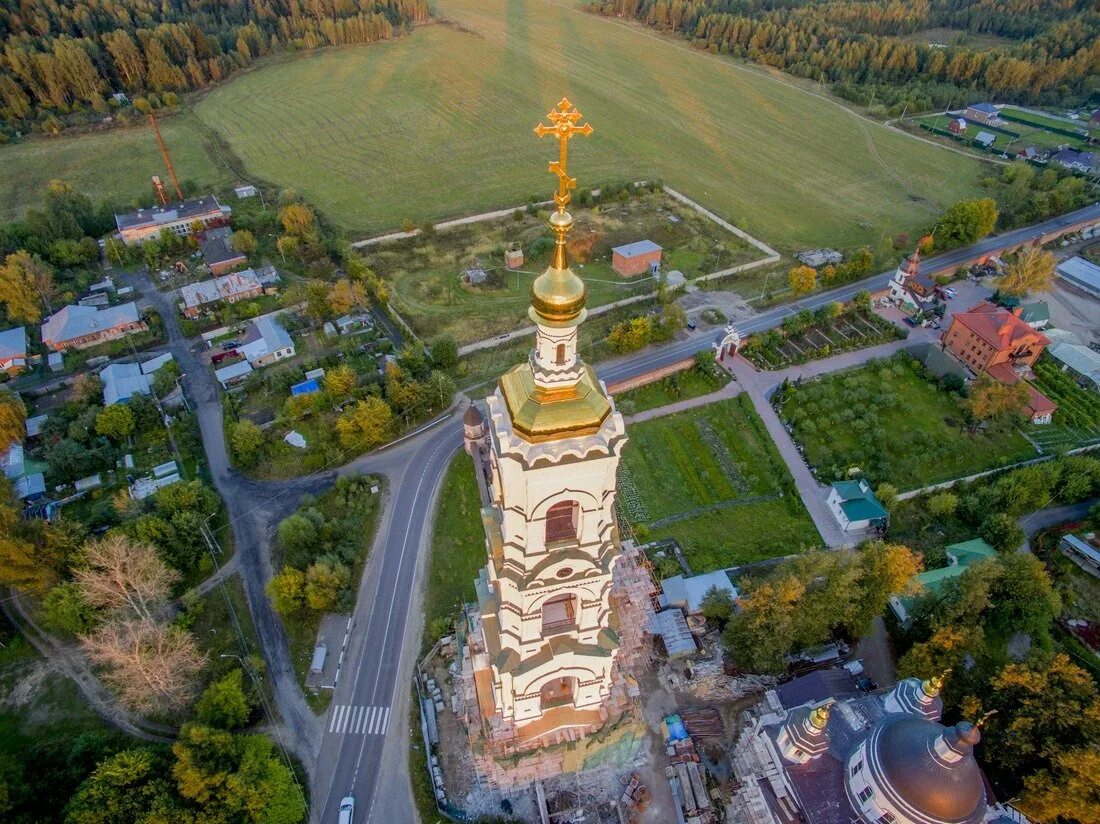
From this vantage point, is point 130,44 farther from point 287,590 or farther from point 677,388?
point 677,388

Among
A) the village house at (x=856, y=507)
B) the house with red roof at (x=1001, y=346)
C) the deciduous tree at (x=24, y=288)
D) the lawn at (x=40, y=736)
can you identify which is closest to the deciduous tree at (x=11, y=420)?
the deciduous tree at (x=24, y=288)

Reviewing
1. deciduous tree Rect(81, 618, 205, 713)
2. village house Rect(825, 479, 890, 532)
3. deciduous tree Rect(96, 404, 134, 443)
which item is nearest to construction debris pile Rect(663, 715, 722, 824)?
village house Rect(825, 479, 890, 532)

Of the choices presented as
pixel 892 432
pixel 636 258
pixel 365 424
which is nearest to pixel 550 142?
pixel 636 258

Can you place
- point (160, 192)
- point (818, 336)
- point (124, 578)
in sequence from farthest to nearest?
point (160, 192), point (818, 336), point (124, 578)

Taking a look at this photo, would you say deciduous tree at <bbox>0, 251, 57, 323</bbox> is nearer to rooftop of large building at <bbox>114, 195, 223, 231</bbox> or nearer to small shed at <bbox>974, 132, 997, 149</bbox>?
rooftop of large building at <bbox>114, 195, 223, 231</bbox>

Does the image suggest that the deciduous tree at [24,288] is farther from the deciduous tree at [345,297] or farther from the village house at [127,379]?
the deciduous tree at [345,297]

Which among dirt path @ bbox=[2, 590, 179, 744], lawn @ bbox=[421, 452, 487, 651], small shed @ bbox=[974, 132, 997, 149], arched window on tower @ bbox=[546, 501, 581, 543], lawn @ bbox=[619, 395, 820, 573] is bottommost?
dirt path @ bbox=[2, 590, 179, 744]
